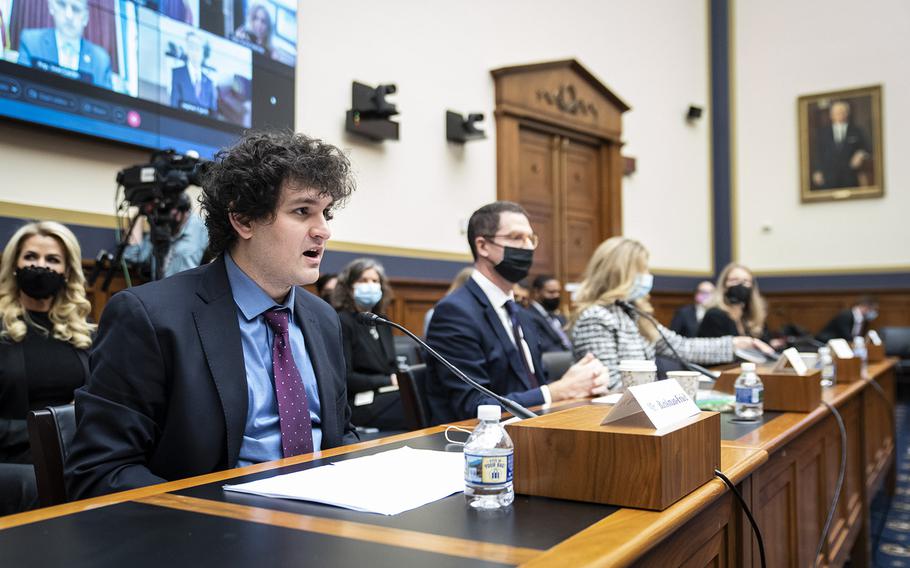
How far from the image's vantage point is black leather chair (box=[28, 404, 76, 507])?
1428mm

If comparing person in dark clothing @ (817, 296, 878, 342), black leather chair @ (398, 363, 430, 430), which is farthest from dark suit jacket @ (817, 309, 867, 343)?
black leather chair @ (398, 363, 430, 430)

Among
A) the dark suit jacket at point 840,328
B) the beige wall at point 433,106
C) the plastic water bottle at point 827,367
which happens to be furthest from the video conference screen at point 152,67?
the dark suit jacket at point 840,328

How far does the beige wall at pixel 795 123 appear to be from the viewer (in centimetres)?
934

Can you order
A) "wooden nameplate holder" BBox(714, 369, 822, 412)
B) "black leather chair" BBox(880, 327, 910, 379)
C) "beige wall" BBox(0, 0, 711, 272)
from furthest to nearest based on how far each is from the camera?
"black leather chair" BBox(880, 327, 910, 379)
"beige wall" BBox(0, 0, 711, 272)
"wooden nameplate holder" BBox(714, 369, 822, 412)

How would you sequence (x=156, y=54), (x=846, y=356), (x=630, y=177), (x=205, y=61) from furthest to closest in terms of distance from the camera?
1. (x=630, y=177)
2. (x=205, y=61)
3. (x=156, y=54)
4. (x=846, y=356)

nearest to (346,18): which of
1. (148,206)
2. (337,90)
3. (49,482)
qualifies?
(337,90)

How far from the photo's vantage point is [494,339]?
2602 millimetres

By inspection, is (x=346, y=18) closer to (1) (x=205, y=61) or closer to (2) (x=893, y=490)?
(1) (x=205, y=61)

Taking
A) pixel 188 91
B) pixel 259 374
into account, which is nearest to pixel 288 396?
pixel 259 374

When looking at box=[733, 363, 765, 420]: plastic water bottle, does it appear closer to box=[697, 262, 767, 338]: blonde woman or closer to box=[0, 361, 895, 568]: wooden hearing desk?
box=[0, 361, 895, 568]: wooden hearing desk

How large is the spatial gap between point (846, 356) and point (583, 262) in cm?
438

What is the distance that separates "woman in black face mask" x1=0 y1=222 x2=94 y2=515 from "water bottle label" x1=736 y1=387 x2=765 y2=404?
2264 mm

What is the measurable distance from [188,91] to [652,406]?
3659 mm

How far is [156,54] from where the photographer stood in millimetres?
3955
